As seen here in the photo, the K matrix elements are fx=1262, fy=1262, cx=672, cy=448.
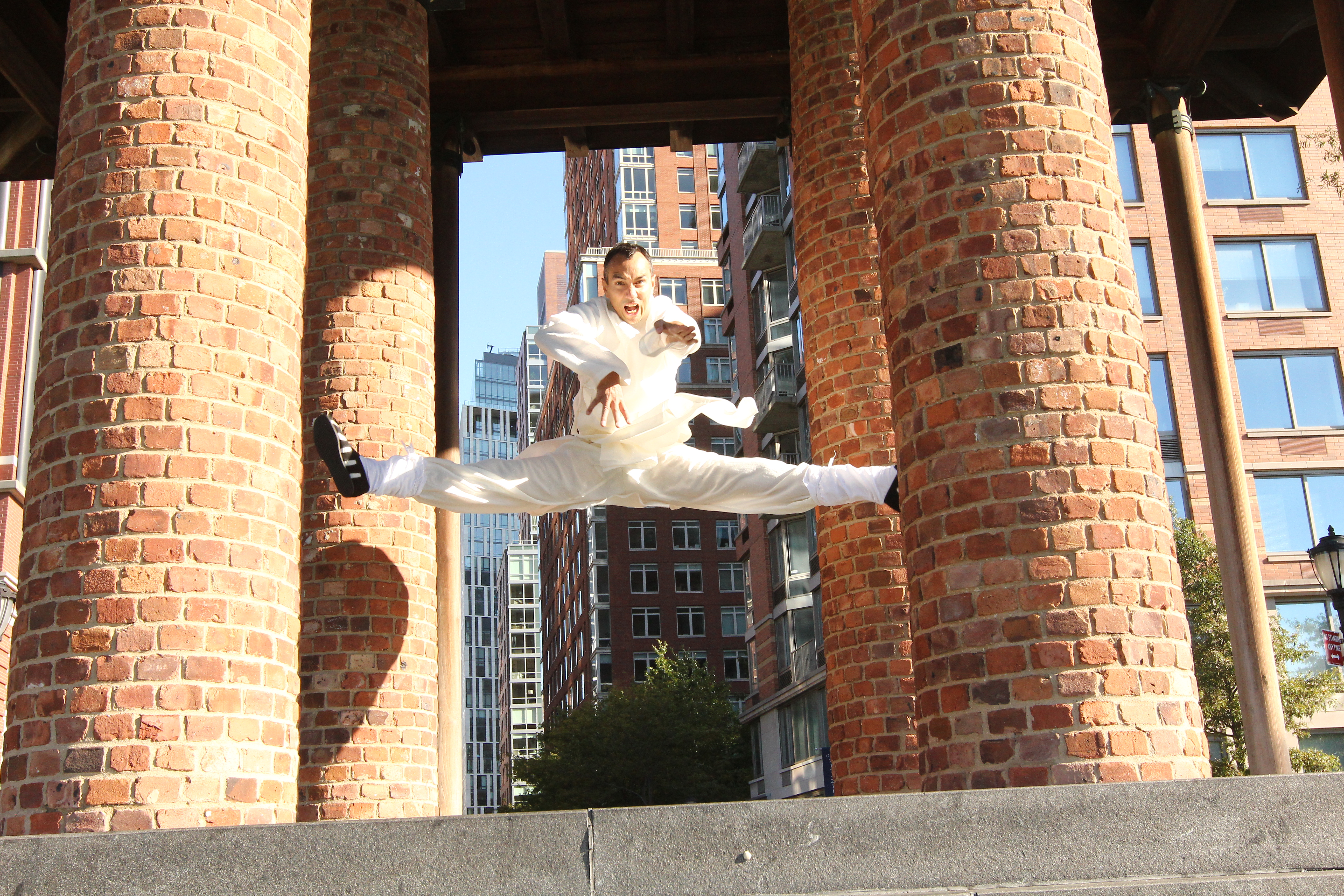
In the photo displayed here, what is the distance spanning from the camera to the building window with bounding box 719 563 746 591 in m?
71.6

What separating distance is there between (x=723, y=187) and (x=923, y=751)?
169 ft

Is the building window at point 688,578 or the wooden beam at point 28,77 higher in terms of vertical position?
the building window at point 688,578

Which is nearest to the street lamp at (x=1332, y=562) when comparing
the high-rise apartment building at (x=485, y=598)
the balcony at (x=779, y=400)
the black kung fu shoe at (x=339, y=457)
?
the black kung fu shoe at (x=339, y=457)

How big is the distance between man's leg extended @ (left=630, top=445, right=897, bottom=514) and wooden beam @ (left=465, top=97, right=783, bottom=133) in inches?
202

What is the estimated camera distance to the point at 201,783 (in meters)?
4.33

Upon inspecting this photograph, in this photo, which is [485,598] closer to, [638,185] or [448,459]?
[638,185]

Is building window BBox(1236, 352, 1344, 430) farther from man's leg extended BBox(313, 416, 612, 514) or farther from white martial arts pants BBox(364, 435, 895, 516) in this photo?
man's leg extended BBox(313, 416, 612, 514)

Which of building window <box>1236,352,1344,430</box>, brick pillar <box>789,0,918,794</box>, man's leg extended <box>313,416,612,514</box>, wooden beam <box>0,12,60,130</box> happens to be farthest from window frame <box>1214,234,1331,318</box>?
man's leg extended <box>313,416,612,514</box>

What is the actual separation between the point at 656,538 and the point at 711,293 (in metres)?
16.2

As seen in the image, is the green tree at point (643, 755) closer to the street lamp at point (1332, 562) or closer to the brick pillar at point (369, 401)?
the street lamp at point (1332, 562)

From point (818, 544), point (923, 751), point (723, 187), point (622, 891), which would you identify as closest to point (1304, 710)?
point (818, 544)

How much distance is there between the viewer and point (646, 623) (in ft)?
232

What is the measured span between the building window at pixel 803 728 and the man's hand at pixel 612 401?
105 feet

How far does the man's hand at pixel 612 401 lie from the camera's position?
5934 millimetres
